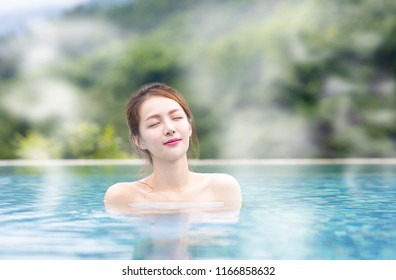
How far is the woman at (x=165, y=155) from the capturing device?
3.18 meters

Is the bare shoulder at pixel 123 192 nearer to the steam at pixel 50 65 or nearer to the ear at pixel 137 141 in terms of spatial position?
the ear at pixel 137 141

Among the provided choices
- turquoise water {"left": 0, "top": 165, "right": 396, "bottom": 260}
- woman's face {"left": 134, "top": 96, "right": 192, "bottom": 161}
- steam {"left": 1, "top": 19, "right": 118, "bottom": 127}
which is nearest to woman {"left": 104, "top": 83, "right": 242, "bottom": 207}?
woman's face {"left": 134, "top": 96, "right": 192, "bottom": 161}

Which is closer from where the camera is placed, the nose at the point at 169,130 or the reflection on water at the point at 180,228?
the reflection on water at the point at 180,228

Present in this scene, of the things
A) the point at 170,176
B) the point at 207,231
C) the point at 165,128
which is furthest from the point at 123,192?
the point at 207,231

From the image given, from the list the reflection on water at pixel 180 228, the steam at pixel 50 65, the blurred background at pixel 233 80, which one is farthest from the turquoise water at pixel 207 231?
the steam at pixel 50 65

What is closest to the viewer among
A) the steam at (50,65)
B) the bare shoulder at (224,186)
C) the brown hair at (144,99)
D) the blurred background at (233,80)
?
A: the brown hair at (144,99)

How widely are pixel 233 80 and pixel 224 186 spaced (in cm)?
1353

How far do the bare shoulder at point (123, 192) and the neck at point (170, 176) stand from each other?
11 cm

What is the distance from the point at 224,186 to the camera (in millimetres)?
3475

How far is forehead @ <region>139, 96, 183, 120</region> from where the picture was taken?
318 cm

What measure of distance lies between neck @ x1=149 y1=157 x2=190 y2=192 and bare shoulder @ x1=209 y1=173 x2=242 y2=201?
16cm

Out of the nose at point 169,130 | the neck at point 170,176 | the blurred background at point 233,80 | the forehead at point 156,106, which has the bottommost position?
the neck at point 170,176

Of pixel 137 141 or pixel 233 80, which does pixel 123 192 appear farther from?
pixel 233 80

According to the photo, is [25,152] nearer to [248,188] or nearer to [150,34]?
[150,34]
